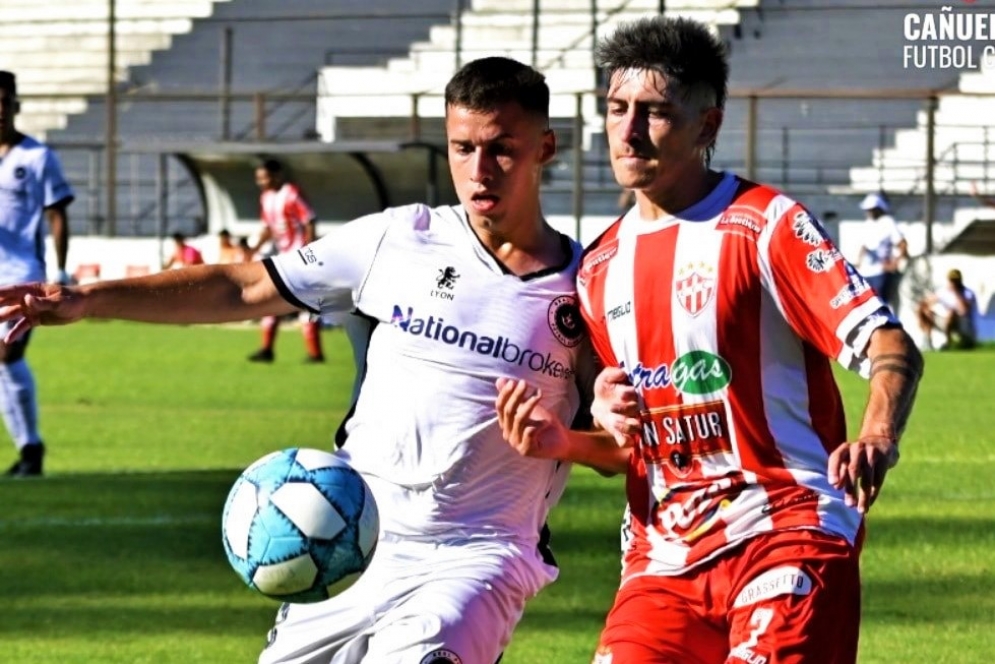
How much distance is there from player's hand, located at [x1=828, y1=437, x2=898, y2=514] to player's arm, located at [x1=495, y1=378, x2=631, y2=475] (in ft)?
3.17

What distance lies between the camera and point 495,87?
4844 mm

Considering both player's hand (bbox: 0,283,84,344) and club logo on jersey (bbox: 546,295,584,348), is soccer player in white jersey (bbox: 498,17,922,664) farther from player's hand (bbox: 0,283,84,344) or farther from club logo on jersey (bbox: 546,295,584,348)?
player's hand (bbox: 0,283,84,344)

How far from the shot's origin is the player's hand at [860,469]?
372cm

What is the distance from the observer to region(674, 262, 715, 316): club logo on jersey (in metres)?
4.34

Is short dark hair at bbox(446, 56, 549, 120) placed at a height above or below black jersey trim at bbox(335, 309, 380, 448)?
above

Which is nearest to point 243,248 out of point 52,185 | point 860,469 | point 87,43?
point 87,43

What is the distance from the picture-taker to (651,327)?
14.5ft

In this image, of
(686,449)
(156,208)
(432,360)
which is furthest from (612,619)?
(156,208)

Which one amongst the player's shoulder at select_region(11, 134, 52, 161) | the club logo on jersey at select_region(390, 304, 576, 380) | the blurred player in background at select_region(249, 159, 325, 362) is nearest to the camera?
the club logo on jersey at select_region(390, 304, 576, 380)

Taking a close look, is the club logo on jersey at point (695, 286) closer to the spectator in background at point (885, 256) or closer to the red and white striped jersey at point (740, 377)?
the red and white striped jersey at point (740, 377)

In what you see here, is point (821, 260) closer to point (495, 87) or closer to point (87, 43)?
point (495, 87)

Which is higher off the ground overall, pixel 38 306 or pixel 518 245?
pixel 518 245

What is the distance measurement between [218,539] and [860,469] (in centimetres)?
626

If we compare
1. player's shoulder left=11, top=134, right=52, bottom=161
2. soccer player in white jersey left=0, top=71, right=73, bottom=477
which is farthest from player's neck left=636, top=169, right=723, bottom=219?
player's shoulder left=11, top=134, right=52, bottom=161
